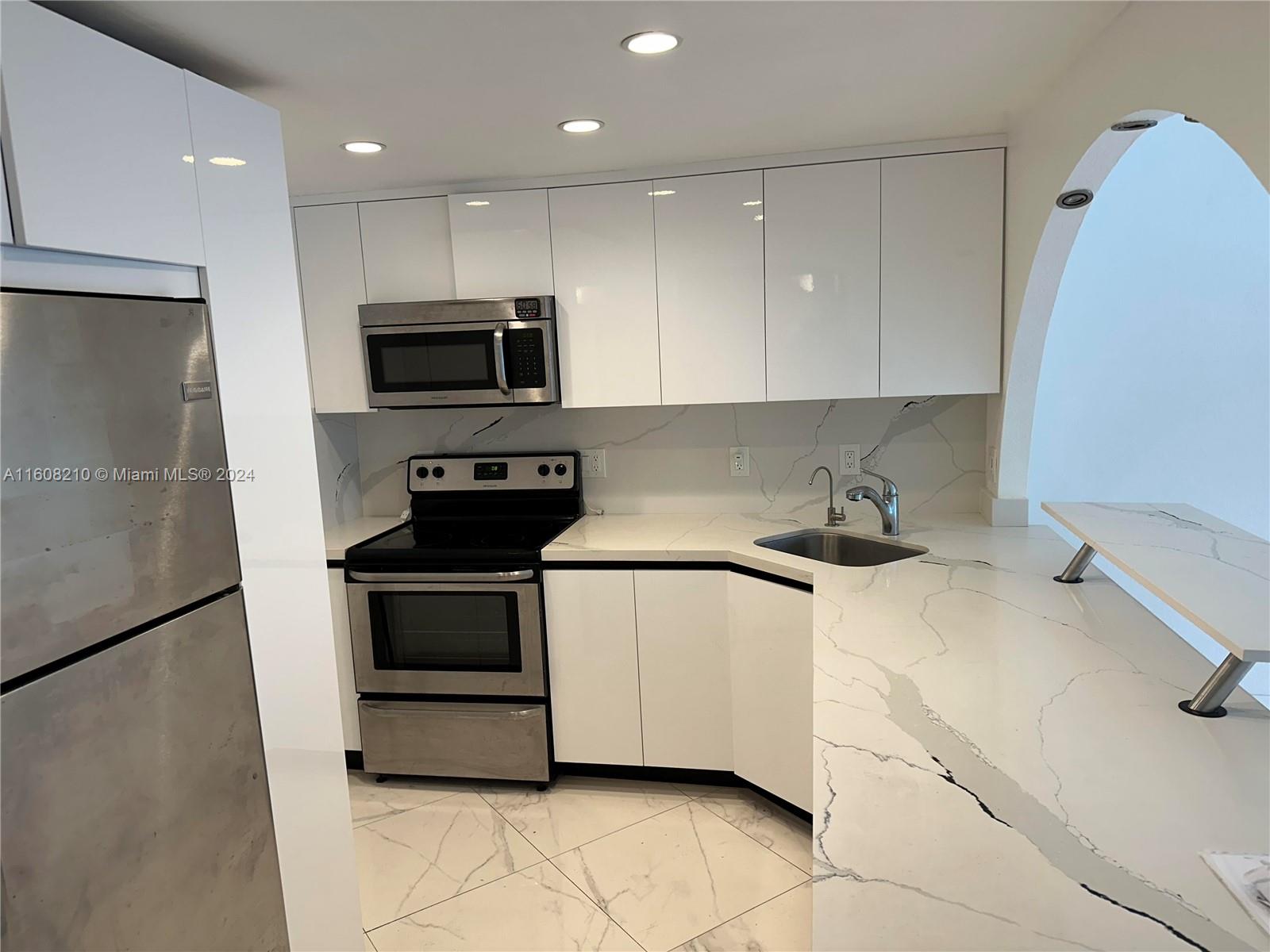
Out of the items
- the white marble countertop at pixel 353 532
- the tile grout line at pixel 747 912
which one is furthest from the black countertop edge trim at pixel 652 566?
the tile grout line at pixel 747 912

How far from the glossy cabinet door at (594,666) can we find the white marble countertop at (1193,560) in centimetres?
139

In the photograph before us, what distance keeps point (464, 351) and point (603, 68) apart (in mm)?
1288

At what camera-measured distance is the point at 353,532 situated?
3.22 metres

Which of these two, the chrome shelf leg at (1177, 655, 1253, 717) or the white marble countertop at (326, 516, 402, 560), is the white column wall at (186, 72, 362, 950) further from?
the chrome shelf leg at (1177, 655, 1253, 717)

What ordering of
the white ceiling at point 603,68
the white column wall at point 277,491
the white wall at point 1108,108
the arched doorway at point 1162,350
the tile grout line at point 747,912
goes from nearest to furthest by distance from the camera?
the white wall at point 1108,108 < the white ceiling at point 603,68 < the white column wall at point 277,491 < the tile grout line at point 747,912 < the arched doorway at point 1162,350

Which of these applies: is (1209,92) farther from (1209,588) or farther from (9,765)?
(9,765)

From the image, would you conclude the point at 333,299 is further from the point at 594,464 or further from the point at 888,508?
the point at 888,508

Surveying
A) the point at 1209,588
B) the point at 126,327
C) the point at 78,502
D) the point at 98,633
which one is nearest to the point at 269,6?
the point at 126,327

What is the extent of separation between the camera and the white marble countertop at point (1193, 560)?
127cm

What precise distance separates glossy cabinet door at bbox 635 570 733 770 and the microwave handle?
0.82 m

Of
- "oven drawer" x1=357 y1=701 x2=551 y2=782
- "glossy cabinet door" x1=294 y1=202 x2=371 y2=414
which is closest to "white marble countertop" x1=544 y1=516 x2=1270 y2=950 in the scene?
"oven drawer" x1=357 y1=701 x2=551 y2=782

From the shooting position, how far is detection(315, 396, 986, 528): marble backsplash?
10.0 feet

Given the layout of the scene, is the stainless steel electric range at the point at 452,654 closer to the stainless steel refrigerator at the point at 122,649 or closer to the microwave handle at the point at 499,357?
the microwave handle at the point at 499,357

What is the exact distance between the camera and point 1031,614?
184 centimetres
